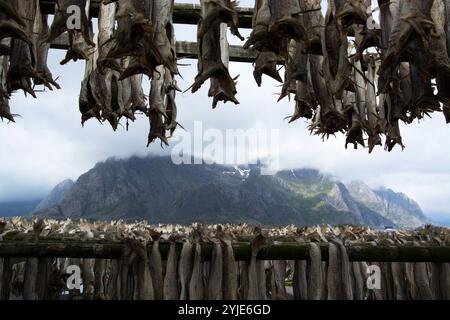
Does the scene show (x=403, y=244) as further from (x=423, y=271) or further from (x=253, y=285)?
(x=253, y=285)

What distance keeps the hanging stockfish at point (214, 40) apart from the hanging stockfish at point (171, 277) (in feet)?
4.10

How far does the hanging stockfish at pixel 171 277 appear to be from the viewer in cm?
303

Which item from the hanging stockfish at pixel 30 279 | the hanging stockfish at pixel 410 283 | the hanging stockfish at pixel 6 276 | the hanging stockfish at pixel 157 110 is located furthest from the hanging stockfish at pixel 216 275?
the hanging stockfish at pixel 157 110

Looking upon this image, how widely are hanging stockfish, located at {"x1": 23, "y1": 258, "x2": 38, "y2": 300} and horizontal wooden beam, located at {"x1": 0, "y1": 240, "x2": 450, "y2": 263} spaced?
273 millimetres

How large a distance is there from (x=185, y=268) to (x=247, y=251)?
1.51ft

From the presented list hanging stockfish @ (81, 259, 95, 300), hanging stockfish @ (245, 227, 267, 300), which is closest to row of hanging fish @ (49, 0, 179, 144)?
hanging stockfish @ (245, 227, 267, 300)

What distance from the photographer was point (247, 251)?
305 centimetres

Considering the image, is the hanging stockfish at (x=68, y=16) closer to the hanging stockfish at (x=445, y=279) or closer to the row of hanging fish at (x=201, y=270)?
the row of hanging fish at (x=201, y=270)

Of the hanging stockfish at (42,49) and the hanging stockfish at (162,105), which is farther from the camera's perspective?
the hanging stockfish at (162,105)

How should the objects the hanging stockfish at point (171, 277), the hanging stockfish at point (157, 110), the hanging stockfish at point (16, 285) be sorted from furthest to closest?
the hanging stockfish at point (157, 110)
the hanging stockfish at point (16, 285)
the hanging stockfish at point (171, 277)

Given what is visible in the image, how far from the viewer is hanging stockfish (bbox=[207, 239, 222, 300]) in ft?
9.96

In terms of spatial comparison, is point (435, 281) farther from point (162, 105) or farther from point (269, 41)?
point (162, 105)

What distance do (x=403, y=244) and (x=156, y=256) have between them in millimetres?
1832

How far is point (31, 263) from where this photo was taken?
3258 millimetres
